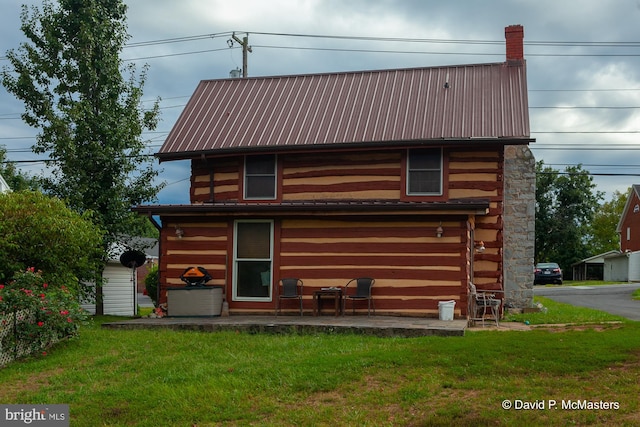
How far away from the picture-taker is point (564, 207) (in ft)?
178

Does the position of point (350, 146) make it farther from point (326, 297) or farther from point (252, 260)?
point (326, 297)

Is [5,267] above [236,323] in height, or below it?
above

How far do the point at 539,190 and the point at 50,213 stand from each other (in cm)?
4651

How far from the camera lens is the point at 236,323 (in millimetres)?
12367

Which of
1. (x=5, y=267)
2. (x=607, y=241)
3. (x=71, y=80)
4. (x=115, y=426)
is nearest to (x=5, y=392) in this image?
(x=115, y=426)

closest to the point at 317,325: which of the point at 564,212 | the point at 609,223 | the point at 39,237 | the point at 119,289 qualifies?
the point at 39,237

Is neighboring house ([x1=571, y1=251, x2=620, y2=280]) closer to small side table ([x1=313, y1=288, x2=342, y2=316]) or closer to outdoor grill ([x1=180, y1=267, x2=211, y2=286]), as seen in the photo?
small side table ([x1=313, y1=288, x2=342, y2=316])

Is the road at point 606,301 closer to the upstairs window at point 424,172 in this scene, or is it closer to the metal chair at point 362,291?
the upstairs window at point 424,172

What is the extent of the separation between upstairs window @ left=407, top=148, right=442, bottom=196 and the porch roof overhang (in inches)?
56.2

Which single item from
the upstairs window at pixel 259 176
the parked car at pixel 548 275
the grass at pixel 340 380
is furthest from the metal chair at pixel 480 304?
the parked car at pixel 548 275

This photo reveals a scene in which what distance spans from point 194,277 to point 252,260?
1269 mm

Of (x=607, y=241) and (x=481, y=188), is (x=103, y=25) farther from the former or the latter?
(x=607, y=241)

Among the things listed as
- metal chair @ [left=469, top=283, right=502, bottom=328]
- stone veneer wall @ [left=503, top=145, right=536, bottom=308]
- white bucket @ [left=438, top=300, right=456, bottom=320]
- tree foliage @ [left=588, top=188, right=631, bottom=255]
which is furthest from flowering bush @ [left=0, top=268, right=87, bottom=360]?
tree foliage @ [left=588, top=188, right=631, bottom=255]

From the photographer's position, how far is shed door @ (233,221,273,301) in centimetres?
1445
